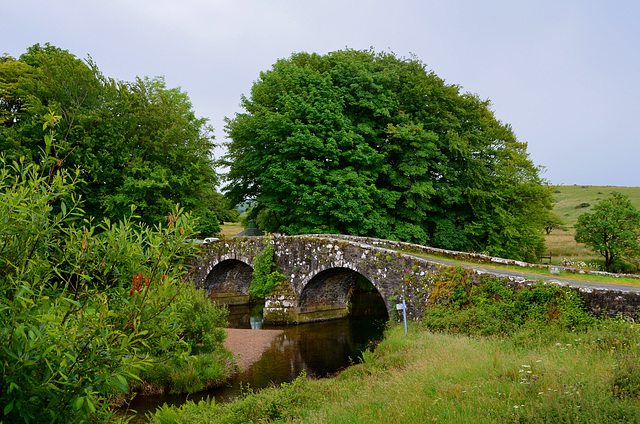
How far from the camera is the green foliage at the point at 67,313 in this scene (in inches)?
115

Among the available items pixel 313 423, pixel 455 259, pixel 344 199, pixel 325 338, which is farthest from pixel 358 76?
pixel 313 423

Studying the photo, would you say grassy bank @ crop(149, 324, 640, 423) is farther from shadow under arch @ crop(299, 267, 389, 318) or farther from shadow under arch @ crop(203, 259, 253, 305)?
shadow under arch @ crop(203, 259, 253, 305)

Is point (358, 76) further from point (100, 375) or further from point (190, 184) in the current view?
point (100, 375)

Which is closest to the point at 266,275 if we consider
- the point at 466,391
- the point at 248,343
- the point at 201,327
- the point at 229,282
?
the point at 248,343

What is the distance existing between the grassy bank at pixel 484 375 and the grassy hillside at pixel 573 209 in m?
19.6

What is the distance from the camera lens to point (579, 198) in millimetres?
75188

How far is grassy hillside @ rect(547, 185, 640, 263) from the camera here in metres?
38.7

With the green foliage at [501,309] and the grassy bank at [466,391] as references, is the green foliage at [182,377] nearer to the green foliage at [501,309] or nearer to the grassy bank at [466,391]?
the grassy bank at [466,391]

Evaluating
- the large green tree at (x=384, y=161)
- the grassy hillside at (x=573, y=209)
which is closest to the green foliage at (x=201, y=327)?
the large green tree at (x=384, y=161)

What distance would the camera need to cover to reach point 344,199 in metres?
23.3

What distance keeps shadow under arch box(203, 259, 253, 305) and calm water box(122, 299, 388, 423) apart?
11.9 ft

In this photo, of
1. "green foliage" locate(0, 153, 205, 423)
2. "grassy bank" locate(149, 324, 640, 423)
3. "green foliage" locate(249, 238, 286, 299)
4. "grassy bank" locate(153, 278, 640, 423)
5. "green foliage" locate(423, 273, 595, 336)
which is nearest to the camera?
"green foliage" locate(0, 153, 205, 423)

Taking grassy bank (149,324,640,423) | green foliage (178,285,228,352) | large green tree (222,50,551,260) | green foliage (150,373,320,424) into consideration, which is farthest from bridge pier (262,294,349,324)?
green foliage (150,373,320,424)

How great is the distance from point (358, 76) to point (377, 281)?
14.8 m
